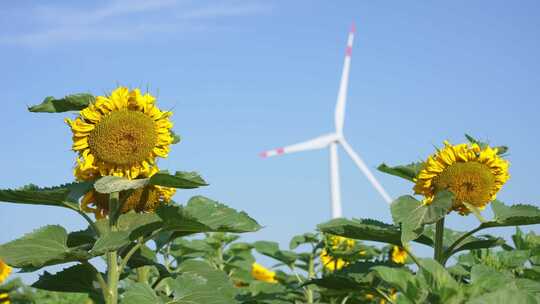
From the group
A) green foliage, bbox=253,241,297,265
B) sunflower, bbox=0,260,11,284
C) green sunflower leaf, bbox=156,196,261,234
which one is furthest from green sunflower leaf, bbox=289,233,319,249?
green sunflower leaf, bbox=156,196,261,234

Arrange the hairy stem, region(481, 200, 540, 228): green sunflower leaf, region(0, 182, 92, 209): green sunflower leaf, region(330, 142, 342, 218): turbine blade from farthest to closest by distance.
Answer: region(330, 142, 342, 218): turbine blade → the hairy stem → region(481, 200, 540, 228): green sunflower leaf → region(0, 182, 92, 209): green sunflower leaf

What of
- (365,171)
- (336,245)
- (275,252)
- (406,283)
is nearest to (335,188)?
(365,171)

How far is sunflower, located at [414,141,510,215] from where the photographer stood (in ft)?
20.5

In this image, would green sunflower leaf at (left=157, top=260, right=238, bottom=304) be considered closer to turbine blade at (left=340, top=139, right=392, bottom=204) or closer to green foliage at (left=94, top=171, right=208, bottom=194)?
green foliage at (left=94, top=171, right=208, bottom=194)

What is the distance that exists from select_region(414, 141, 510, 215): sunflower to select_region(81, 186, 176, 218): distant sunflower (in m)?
1.94

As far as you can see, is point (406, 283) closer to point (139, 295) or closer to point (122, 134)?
point (139, 295)

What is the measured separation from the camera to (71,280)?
5.58 m

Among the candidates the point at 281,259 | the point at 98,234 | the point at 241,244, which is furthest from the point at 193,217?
the point at 241,244

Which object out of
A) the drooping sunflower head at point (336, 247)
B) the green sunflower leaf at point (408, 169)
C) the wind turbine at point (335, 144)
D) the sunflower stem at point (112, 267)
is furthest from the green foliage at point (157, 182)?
the wind turbine at point (335, 144)

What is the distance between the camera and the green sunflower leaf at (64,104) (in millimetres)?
5473

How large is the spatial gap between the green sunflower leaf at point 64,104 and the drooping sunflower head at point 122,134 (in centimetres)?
9

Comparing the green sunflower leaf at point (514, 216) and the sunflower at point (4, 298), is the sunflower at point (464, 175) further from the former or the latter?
the sunflower at point (4, 298)

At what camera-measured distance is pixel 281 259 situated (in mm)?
11602

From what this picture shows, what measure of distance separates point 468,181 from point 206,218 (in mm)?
2331
